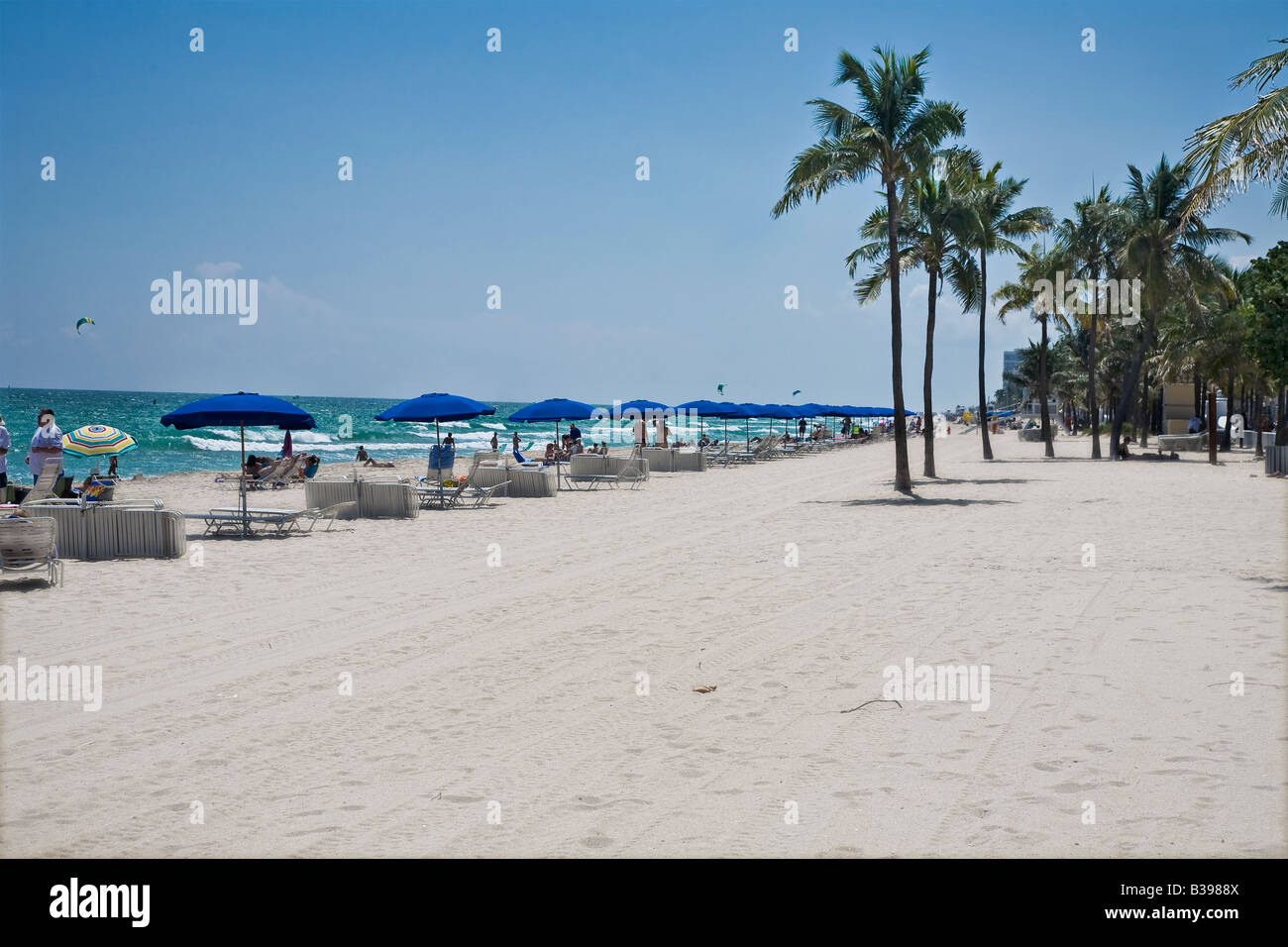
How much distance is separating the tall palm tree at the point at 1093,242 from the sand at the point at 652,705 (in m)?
23.4

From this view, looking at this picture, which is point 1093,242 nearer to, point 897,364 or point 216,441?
point 897,364

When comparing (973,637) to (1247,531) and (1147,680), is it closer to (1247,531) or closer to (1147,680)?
(1147,680)

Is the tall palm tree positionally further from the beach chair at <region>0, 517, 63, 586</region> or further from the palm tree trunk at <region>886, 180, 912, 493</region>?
the beach chair at <region>0, 517, 63, 586</region>

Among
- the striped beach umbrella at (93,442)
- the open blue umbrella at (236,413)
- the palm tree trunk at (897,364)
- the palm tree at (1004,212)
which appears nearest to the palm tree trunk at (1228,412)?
the palm tree at (1004,212)

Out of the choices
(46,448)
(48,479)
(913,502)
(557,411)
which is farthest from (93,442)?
(913,502)

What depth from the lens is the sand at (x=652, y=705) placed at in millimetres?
3902

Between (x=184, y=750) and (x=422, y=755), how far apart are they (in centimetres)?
116

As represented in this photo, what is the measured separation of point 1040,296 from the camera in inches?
1385

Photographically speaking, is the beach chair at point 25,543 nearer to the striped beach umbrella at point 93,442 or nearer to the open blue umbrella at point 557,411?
the striped beach umbrella at point 93,442

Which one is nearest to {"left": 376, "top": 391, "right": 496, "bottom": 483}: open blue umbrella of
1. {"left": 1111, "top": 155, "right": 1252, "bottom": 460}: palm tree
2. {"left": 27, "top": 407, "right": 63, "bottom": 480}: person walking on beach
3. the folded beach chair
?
the folded beach chair

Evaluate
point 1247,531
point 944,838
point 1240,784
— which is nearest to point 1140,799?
point 1240,784

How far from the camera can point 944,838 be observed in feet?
12.4

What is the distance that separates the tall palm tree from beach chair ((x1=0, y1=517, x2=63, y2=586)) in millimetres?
31056

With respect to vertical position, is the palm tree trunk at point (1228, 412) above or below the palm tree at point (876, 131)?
below
